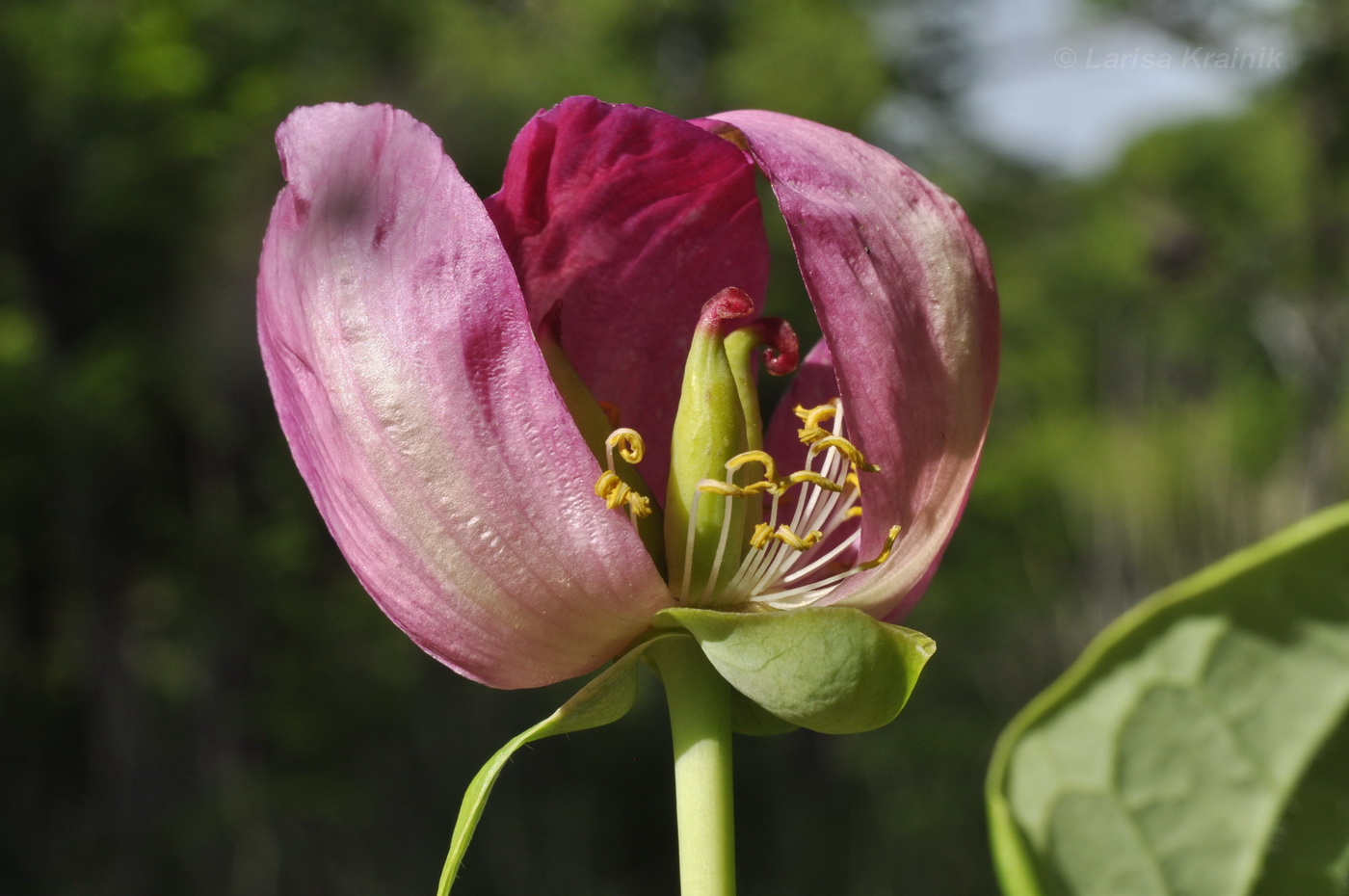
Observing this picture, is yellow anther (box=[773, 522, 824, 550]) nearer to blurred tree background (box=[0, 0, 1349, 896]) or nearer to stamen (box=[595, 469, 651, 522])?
stamen (box=[595, 469, 651, 522])

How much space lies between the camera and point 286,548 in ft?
16.1

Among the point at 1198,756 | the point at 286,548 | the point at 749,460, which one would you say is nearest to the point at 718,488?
the point at 749,460

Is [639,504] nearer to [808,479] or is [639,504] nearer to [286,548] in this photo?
[808,479]

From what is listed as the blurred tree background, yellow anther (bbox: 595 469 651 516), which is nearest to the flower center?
yellow anther (bbox: 595 469 651 516)

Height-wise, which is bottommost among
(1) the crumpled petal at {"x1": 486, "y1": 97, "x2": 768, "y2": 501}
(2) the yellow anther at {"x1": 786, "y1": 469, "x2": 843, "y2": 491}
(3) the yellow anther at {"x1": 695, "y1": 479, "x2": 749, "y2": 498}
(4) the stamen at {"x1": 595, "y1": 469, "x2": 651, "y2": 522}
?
(2) the yellow anther at {"x1": 786, "y1": 469, "x2": 843, "y2": 491}

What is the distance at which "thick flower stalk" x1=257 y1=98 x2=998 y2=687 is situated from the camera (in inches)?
9.5

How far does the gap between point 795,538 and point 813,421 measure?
0.04 metres

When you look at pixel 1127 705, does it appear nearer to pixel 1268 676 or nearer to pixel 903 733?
pixel 1268 676

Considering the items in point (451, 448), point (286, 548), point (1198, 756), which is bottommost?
point (286, 548)

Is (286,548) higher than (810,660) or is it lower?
lower

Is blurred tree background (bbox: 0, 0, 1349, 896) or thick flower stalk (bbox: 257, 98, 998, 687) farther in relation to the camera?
blurred tree background (bbox: 0, 0, 1349, 896)

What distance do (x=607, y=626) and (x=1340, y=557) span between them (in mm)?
157

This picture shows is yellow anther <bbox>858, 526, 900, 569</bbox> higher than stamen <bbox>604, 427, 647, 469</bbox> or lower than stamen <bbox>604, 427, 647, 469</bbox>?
lower

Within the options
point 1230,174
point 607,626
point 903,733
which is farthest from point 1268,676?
point 1230,174
